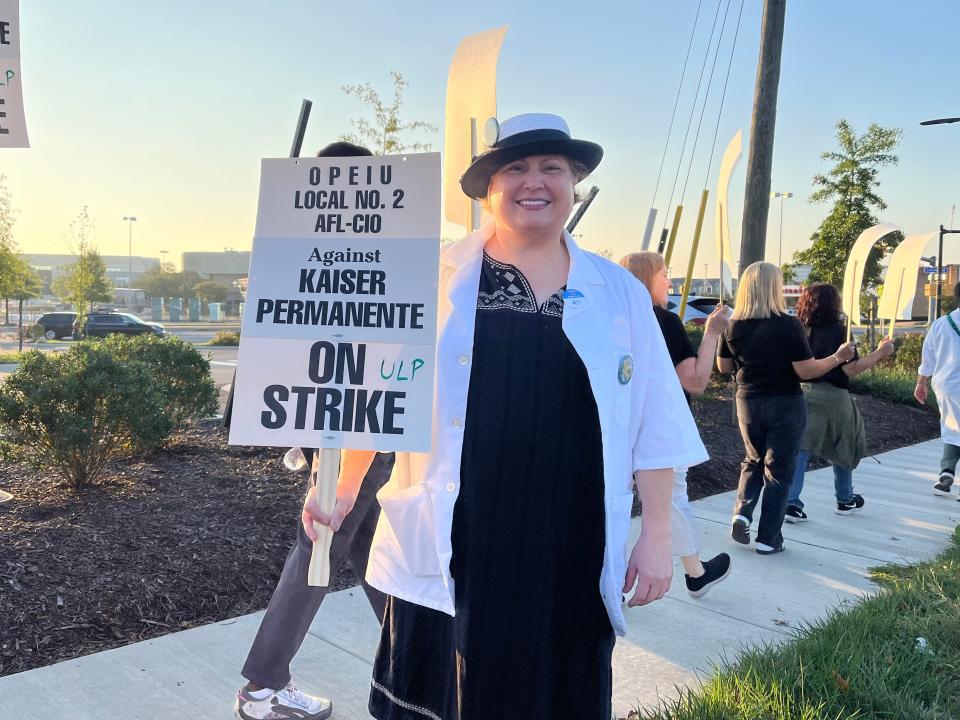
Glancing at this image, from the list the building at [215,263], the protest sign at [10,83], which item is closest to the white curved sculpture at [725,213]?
the protest sign at [10,83]

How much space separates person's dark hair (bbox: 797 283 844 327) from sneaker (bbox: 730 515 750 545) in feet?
5.29

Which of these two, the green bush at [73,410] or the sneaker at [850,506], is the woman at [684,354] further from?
the green bush at [73,410]

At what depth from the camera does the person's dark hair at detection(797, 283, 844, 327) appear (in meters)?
5.94

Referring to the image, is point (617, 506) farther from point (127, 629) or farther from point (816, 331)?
point (816, 331)

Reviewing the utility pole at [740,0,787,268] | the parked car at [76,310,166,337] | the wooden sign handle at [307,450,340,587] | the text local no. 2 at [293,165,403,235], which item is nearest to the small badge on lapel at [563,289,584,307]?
the text local no. 2 at [293,165,403,235]

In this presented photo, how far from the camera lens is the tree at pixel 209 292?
70.8 metres

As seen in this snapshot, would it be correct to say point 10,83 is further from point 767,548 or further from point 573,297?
point 767,548

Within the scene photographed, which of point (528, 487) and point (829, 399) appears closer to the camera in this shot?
point (528, 487)

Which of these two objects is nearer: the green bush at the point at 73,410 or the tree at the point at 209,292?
the green bush at the point at 73,410

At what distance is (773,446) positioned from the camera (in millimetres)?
5129

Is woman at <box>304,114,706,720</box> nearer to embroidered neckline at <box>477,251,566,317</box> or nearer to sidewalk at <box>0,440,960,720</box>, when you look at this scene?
embroidered neckline at <box>477,251,566,317</box>

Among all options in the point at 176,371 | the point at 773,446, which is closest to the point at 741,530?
the point at 773,446

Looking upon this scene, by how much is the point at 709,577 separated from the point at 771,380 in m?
1.44

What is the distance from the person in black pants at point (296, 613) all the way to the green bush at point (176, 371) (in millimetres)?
3973
